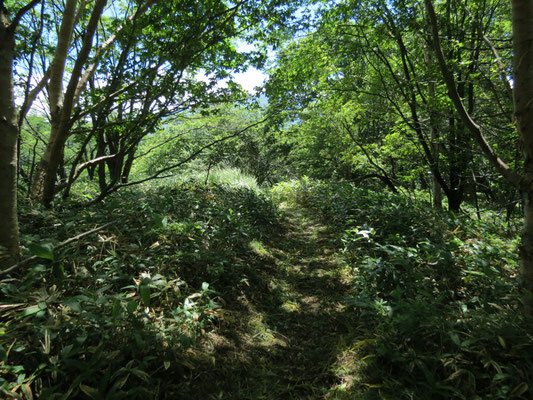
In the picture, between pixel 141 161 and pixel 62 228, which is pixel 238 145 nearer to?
pixel 141 161

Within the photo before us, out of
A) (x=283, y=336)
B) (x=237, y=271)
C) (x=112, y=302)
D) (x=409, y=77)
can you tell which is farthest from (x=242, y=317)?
(x=409, y=77)

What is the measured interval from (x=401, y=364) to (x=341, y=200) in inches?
194

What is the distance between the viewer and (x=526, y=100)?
1.72 m

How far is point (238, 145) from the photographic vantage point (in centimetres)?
1208

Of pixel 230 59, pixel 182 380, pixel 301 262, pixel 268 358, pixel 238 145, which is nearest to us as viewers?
pixel 182 380

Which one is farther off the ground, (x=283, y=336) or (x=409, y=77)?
(x=409, y=77)

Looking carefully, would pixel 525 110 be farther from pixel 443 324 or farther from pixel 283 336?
pixel 283 336

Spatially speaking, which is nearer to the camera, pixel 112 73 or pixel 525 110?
pixel 525 110

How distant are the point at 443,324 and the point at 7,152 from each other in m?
3.33

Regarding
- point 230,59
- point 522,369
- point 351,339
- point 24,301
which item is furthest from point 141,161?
point 522,369

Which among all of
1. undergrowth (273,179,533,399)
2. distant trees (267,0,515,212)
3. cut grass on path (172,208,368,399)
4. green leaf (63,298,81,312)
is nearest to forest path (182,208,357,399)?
cut grass on path (172,208,368,399)

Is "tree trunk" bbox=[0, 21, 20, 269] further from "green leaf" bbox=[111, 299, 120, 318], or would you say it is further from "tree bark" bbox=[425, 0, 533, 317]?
"tree bark" bbox=[425, 0, 533, 317]

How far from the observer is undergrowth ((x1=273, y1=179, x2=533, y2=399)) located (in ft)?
5.19

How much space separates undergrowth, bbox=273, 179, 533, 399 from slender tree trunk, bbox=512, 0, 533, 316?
1.23 ft
